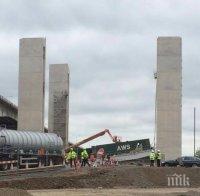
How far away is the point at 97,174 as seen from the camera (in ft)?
149

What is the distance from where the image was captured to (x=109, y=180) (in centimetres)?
4488

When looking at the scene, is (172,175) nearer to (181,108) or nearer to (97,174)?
A: (97,174)

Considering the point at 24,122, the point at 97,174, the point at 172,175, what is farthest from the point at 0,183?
the point at 24,122

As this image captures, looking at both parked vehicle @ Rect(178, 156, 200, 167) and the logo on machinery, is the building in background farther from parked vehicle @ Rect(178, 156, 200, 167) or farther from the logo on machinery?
parked vehicle @ Rect(178, 156, 200, 167)

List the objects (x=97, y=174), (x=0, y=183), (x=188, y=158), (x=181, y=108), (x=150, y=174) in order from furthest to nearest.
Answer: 1. (x=181, y=108)
2. (x=188, y=158)
3. (x=150, y=174)
4. (x=97, y=174)
5. (x=0, y=183)

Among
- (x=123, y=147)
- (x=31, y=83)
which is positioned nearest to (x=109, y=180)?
(x=123, y=147)

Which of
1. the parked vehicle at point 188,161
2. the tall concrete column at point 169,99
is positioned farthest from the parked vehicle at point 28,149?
the tall concrete column at point 169,99

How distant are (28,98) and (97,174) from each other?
39.6m

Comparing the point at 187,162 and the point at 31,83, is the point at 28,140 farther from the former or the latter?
the point at 31,83

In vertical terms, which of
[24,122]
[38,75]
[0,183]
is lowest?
[0,183]

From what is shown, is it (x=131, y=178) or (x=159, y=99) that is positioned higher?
(x=159, y=99)

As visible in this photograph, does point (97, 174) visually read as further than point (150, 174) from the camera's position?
No

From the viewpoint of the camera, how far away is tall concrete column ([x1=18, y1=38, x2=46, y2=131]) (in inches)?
3270

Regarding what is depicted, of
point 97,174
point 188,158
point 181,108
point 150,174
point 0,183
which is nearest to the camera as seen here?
point 0,183
